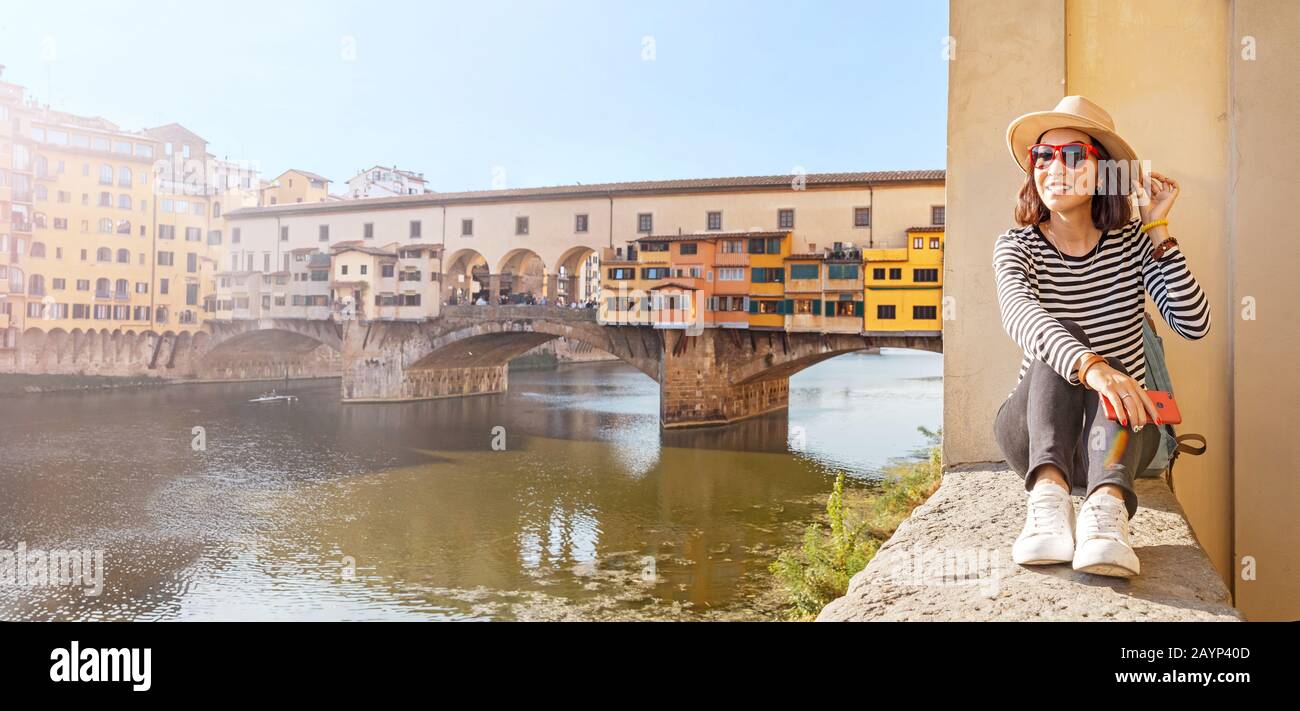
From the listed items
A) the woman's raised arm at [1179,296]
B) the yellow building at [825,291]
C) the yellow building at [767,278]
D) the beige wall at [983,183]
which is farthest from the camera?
the yellow building at [767,278]

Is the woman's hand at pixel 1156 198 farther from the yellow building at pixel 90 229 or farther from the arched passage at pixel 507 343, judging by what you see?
the yellow building at pixel 90 229

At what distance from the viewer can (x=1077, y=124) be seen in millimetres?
2363

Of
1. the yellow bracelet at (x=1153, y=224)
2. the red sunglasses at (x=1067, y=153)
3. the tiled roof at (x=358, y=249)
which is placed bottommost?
the yellow bracelet at (x=1153, y=224)

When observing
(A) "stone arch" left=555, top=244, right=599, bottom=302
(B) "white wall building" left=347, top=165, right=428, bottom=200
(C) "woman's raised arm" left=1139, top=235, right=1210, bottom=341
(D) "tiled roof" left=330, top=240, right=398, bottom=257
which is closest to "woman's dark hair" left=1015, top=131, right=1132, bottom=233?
(C) "woman's raised arm" left=1139, top=235, right=1210, bottom=341

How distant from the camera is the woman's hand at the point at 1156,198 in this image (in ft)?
7.79

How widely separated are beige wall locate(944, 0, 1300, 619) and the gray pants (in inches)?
33.5

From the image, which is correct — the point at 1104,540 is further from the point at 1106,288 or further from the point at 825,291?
the point at 825,291

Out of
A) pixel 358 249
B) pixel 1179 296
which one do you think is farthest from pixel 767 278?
pixel 1179 296

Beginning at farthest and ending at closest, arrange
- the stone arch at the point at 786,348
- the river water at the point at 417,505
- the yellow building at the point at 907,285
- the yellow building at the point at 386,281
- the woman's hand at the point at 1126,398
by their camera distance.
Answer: the yellow building at the point at 386,281, the stone arch at the point at 786,348, the yellow building at the point at 907,285, the river water at the point at 417,505, the woman's hand at the point at 1126,398

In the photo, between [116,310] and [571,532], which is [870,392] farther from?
[116,310]

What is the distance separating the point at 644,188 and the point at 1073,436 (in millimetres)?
→ 27086

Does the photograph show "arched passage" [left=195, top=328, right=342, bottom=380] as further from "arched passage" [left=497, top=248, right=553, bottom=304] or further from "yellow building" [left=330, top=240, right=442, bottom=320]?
"arched passage" [left=497, top=248, right=553, bottom=304]

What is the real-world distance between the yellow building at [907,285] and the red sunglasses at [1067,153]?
21.5 metres
